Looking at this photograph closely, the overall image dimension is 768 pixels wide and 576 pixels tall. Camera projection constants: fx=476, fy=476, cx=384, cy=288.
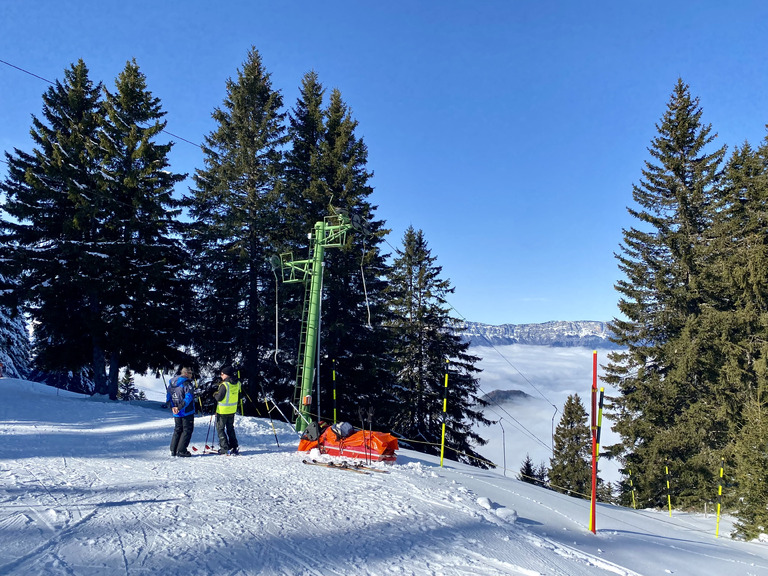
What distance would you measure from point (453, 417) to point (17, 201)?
24.0 metres

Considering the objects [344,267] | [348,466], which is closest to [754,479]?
[348,466]

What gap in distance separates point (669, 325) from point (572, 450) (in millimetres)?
27349

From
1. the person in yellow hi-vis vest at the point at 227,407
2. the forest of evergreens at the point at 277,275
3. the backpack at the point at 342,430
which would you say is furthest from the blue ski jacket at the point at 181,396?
the forest of evergreens at the point at 277,275

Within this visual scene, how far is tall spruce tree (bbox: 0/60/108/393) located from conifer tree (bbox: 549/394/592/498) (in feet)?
132

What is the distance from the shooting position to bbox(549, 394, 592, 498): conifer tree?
44719mm

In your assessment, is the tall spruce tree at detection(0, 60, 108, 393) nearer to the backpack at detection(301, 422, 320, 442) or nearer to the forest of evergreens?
the forest of evergreens

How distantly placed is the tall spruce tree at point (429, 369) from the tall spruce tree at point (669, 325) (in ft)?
25.1

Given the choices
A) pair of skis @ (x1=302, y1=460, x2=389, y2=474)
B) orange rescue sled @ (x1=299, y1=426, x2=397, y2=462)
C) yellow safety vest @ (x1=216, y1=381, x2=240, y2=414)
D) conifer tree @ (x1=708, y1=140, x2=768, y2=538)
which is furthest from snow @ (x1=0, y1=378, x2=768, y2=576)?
conifer tree @ (x1=708, y1=140, x2=768, y2=538)

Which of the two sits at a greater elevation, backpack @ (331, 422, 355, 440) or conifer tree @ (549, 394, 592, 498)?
backpack @ (331, 422, 355, 440)

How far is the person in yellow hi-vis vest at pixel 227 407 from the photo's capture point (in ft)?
33.0

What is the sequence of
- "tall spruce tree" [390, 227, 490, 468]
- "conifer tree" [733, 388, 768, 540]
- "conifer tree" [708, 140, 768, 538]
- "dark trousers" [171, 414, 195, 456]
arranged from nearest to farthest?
1. "dark trousers" [171, 414, 195, 456]
2. "conifer tree" [733, 388, 768, 540]
3. "conifer tree" [708, 140, 768, 538]
4. "tall spruce tree" [390, 227, 490, 468]

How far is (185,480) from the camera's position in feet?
23.9

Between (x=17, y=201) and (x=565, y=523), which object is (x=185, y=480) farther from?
(x=17, y=201)

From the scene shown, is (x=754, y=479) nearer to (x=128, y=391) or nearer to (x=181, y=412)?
(x=181, y=412)
